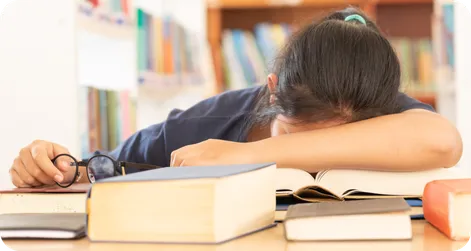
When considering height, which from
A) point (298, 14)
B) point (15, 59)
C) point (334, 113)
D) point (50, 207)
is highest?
point (298, 14)

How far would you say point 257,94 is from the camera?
1327mm

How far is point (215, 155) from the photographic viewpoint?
907 mm

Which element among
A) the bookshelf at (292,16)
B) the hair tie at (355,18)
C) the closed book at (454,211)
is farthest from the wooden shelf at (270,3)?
the closed book at (454,211)

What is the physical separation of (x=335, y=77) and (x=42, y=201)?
441 mm

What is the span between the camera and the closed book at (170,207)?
0.56 meters

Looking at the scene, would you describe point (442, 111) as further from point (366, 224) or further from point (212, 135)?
point (366, 224)

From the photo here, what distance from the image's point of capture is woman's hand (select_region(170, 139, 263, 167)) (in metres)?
0.89

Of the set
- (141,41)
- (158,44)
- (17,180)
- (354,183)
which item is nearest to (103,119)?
(141,41)

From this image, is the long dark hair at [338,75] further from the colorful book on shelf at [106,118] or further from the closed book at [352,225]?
the colorful book on shelf at [106,118]

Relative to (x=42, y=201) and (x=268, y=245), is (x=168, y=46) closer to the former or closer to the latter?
(x=42, y=201)

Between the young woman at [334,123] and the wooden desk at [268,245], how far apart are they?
0.30 meters

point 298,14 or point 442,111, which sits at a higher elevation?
point 298,14

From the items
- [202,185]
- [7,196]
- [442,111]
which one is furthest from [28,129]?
[442,111]

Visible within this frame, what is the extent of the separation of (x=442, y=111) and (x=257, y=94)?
2004mm
